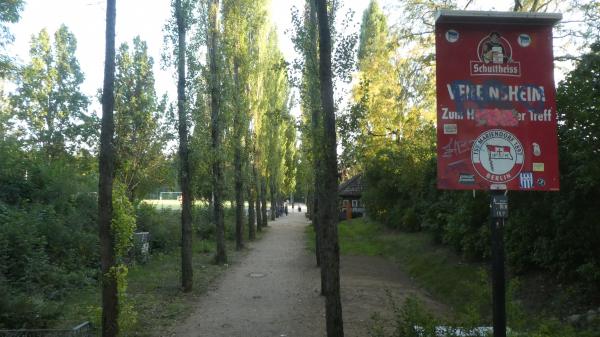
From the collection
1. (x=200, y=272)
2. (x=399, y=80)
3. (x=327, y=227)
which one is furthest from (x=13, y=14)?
(x=399, y=80)

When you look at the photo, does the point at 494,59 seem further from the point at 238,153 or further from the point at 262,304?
the point at 238,153

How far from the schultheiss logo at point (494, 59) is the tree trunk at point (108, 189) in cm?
533

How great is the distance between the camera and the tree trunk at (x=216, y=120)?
1578cm

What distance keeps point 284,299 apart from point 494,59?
29.4 ft

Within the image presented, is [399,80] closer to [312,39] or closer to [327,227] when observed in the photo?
[312,39]

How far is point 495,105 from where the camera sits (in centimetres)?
445

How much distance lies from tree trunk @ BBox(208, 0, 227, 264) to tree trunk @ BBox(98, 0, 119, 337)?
25.2ft

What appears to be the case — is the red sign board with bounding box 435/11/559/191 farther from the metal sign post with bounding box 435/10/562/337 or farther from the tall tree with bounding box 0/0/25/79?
the tall tree with bounding box 0/0/25/79

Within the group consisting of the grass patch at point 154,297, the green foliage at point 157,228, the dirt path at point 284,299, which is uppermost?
the green foliage at point 157,228

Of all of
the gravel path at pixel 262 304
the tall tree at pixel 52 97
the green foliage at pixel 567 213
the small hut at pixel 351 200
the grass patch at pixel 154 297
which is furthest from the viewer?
the small hut at pixel 351 200

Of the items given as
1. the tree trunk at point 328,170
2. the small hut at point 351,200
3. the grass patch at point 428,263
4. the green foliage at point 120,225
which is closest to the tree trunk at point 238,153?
the grass patch at point 428,263

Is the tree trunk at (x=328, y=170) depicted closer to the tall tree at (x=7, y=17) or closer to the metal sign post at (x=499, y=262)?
the metal sign post at (x=499, y=262)

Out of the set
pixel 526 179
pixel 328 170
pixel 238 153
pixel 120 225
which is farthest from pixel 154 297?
pixel 238 153

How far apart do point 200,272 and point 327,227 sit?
954 cm
